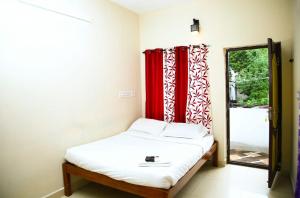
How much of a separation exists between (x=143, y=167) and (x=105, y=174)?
1.47ft

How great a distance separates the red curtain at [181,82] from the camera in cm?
368

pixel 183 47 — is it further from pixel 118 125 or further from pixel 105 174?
pixel 105 174

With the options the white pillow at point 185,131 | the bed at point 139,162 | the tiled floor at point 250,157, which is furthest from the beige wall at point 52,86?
the tiled floor at point 250,157

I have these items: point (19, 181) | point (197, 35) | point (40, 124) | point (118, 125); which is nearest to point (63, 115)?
point (40, 124)

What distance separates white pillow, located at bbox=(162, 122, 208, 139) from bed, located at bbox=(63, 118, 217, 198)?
7 centimetres

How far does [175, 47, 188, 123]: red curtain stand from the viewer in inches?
145

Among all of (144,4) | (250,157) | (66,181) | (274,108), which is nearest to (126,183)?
(66,181)

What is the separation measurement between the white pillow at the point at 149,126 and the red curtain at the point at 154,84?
27 centimetres

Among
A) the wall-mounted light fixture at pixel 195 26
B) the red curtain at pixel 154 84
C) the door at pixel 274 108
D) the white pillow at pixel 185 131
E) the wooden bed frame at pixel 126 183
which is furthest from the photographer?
the red curtain at pixel 154 84

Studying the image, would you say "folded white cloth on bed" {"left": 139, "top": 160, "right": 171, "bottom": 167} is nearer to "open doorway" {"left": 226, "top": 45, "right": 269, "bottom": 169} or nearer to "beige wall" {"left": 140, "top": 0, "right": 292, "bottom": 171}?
"beige wall" {"left": 140, "top": 0, "right": 292, "bottom": 171}

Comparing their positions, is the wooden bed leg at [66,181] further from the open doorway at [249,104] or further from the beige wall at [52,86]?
the open doorway at [249,104]

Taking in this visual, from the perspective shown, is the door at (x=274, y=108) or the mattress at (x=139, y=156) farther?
the door at (x=274, y=108)

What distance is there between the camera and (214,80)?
350cm

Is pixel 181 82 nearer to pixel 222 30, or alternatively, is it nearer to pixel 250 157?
pixel 222 30
